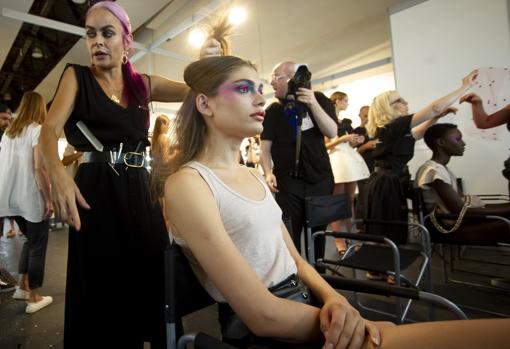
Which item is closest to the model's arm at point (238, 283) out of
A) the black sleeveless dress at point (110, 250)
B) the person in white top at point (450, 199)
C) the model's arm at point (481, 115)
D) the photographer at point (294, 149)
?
the black sleeveless dress at point (110, 250)

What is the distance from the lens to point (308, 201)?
168 cm

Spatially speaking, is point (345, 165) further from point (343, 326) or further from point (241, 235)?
point (343, 326)

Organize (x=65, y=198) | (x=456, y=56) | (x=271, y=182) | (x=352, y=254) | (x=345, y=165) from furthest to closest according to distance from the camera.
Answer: (x=345, y=165)
(x=456, y=56)
(x=352, y=254)
(x=271, y=182)
(x=65, y=198)

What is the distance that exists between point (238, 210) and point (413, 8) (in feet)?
11.6

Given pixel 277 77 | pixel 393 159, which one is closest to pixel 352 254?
pixel 393 159

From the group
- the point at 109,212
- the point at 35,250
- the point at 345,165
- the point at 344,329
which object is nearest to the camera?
the point at 344,329

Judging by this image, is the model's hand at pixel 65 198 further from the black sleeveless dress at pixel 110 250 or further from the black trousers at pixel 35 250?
the black trousers at pixel 35 250

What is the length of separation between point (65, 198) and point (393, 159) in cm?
230

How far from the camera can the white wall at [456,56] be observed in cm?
289

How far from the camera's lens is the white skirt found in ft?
10.5

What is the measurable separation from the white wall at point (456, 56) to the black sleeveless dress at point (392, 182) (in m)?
1.02

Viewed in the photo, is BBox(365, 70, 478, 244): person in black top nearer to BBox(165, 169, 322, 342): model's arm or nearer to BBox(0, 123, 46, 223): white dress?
BBox(165, 169, 322, 342): model's arm

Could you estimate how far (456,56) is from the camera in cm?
307

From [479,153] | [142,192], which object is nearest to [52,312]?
[142,192]
